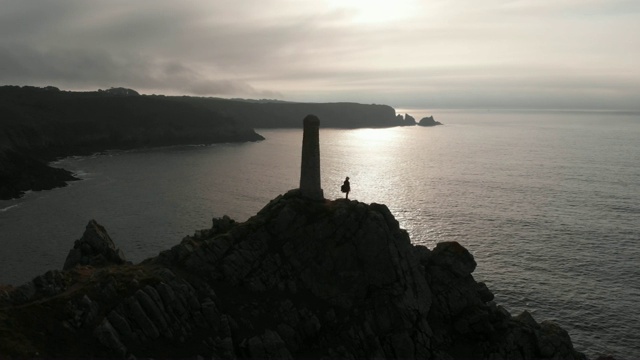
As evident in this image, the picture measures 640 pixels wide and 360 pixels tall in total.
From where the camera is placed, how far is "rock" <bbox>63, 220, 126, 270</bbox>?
37.5 metres

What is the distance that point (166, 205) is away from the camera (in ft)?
290

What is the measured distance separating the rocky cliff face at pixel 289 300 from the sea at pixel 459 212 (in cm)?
1413

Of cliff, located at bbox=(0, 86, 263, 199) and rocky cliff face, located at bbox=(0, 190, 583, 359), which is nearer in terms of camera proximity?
rocky cliff face, located at bbox=(0, 190, 583, 359)

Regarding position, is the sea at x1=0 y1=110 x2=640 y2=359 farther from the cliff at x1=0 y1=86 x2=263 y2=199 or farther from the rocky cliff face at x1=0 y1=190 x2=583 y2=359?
the rocky cliff face at x1=0 y1=190 x2=583 y2=359

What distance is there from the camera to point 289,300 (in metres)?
34.4

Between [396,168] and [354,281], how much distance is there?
115973 millimetres

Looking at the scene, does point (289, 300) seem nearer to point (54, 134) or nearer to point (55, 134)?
A: point (54, 134)

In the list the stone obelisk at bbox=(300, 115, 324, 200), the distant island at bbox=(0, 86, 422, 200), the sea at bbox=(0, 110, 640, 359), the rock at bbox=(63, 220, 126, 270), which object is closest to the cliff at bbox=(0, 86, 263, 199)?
the distant island at bbox=(0, 86, 422, 200)

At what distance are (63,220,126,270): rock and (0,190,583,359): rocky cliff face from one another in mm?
2948

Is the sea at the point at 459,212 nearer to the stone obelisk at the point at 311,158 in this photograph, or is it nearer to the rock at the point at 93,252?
the rock at the point at 93,252

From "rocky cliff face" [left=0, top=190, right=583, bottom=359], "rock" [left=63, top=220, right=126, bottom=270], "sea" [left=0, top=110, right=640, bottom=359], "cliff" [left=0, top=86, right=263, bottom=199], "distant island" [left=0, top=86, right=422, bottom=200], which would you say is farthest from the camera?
"cliff" [left=0, top=86, right=263, bottom=199]

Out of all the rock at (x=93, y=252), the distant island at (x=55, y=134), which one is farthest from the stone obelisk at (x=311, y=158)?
the distant island at (x=55, y=134)

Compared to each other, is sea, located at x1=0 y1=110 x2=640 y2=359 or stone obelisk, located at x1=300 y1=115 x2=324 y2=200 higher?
stone obelisk, located at x1=300 y1=115 x2=324 y2=200

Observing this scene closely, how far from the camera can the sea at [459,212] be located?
51531 mm
